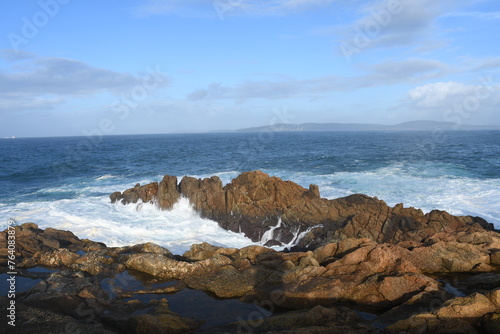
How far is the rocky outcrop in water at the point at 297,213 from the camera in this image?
20141 mm

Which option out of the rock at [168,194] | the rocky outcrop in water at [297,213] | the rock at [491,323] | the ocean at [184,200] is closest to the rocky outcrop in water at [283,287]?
the rock at [491,323]

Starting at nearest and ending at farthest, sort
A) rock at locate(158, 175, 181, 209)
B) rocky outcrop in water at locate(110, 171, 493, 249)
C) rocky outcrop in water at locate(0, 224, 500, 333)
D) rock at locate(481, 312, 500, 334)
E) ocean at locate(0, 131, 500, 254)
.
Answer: rock at locate(481, 312, 500, 334), rocky outcrop in water at locate(0, 224, 500, 333), rocky outcrop in water at locate(110, 171, 493, 249), ocean at locate(0, 131, 500, 254), rock at locate(158, 175, 181, 209)

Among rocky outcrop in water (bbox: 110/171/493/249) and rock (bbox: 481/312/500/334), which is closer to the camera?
rock (bbox: 481/312/500/334)

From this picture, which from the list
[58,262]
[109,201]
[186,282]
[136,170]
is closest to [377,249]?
[186,282]

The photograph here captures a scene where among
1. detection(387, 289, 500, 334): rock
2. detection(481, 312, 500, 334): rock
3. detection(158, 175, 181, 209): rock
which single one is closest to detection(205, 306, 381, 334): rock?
detection(387, 289, 500, 334): rock

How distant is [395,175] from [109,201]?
101ft

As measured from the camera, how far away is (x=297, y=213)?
2331 centimetres

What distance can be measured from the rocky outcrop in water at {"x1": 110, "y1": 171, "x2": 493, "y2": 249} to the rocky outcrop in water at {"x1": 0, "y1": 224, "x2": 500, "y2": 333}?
128 inches

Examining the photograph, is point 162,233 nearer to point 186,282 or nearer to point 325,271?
point 186,282

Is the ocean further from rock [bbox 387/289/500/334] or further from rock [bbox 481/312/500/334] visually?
rock [bbox 481/312/500/334]

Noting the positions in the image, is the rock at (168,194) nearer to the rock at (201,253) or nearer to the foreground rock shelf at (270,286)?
the foreground rock shelf at (270,286)

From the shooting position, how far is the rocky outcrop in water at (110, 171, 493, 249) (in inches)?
793

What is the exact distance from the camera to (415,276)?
11797mm

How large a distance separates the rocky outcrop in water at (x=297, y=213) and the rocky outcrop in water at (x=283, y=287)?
3.26 metres
